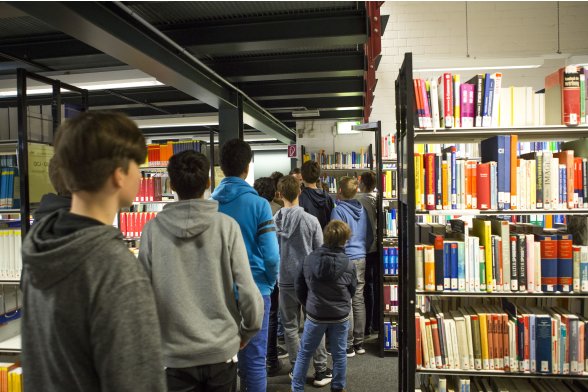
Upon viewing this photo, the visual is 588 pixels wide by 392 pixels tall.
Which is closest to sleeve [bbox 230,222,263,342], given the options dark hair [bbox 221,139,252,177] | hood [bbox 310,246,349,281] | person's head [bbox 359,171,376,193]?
dark hair [bbox 221,139,252,177]

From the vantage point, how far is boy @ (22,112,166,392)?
0.95 meters

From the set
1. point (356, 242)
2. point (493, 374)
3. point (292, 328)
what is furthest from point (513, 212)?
point (292, 328)

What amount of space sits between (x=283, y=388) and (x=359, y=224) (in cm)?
173

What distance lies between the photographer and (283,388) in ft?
11.8

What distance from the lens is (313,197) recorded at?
174 inches

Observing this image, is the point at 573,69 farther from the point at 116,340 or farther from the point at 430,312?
the point at 116,340

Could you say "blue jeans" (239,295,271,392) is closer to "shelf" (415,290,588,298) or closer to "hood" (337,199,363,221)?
"shelf" (415,290,588,298)

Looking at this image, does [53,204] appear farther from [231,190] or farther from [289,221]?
[289,221]

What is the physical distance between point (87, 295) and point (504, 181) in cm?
224

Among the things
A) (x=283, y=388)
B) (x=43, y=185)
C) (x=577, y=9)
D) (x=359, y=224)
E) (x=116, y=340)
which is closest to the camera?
(x=116, y=340)

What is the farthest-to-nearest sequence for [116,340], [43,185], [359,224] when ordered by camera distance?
1. [359,224]
2. [43,185]
3. [116,340]

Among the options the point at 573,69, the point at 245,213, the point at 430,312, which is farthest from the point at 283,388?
the point at 573,69

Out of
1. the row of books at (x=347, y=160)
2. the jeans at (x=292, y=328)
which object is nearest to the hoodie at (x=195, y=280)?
the jeans at (x=292, y=328)

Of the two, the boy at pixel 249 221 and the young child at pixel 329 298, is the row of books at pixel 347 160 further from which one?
the boy at pixel 249 221
